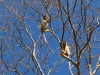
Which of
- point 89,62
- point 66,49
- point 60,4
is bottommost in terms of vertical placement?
point 89,62

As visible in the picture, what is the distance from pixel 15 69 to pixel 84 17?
2.68 metres

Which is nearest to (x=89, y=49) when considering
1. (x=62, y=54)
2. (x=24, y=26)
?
(x=62, y=54)

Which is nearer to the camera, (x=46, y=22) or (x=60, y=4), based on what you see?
(x=60, y=4)

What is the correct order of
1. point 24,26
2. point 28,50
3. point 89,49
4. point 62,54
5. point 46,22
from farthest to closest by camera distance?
1. point 24,26
2. point 28,50
3. point 89,49
4. point 46,22
5. point 62,54

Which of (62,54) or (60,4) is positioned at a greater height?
(60,4)

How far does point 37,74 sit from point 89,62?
1551 millimetres

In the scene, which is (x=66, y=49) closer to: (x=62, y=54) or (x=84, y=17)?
(x=62, y=54)

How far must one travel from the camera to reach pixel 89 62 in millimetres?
6574

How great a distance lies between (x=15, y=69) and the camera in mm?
7188

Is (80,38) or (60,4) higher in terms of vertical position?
(60,4)

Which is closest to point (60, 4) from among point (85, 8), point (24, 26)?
point (85, 8)

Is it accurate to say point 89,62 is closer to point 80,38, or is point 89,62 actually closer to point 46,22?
point 80,38

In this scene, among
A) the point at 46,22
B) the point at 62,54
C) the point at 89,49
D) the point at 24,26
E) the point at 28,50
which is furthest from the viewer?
the point at 24,26

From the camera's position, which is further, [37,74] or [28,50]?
[28,50]
